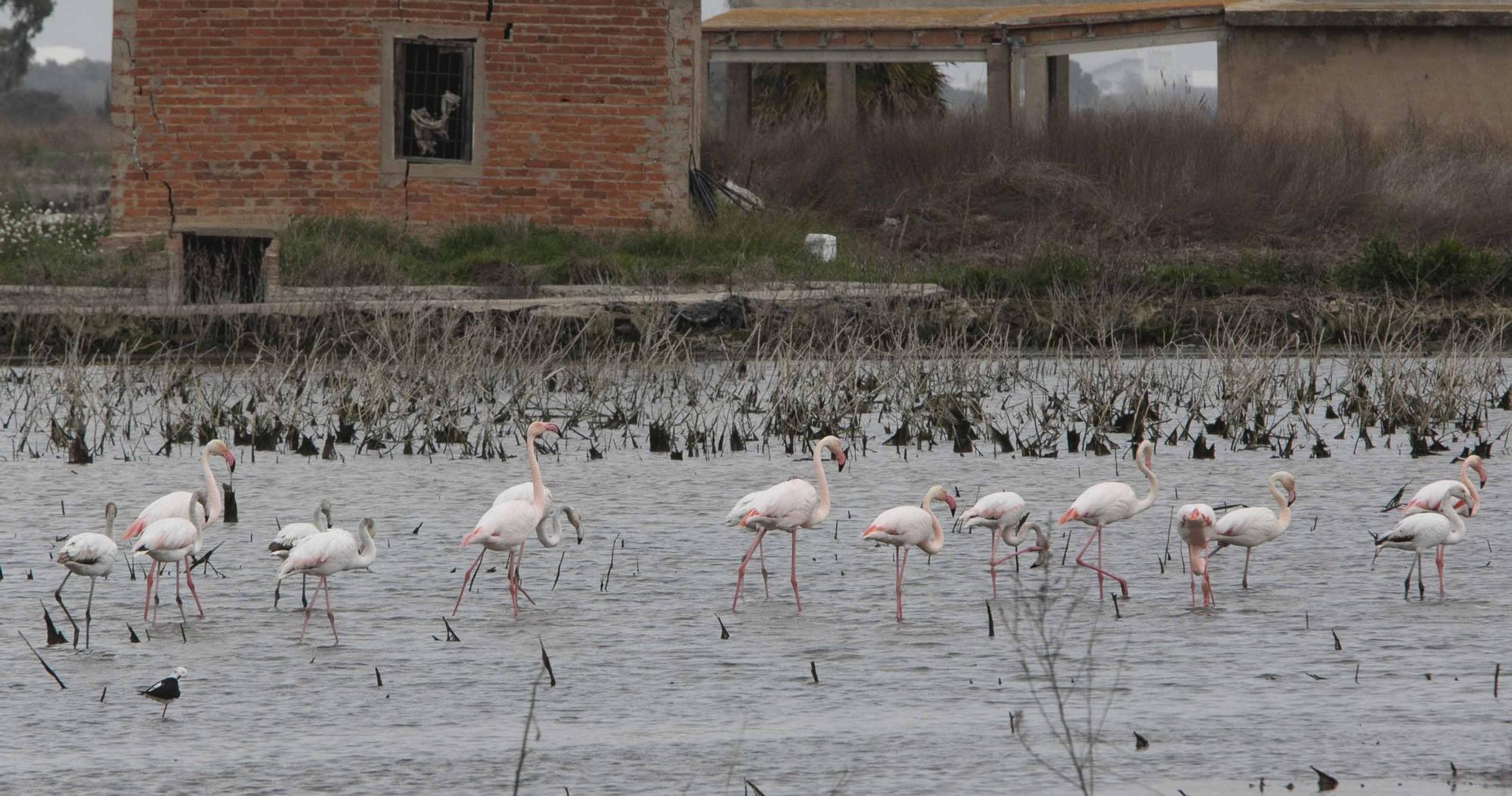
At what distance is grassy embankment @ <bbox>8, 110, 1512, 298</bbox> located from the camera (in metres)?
21.6

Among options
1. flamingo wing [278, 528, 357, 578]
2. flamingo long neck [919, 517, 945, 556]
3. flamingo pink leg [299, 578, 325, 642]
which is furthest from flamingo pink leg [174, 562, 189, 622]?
flamingo long neck [919, 517, 945, 556]

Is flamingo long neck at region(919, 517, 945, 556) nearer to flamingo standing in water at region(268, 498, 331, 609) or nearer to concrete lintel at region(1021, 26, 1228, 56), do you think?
flamingo standing in water at region(268, 498, 331, 609)

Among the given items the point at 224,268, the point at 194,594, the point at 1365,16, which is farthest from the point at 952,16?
the point at 194,594

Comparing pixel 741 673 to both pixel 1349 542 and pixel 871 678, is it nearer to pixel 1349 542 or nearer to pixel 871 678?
pixel 871 678

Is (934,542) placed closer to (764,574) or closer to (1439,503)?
(764,574)

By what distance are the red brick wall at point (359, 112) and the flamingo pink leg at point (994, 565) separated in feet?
42.5

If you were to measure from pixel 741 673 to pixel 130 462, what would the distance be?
271 inches

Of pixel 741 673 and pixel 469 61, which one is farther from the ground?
pixel 469 61

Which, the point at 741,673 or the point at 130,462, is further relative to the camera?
the point at 130,462

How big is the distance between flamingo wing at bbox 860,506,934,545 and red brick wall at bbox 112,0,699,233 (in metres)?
13.9

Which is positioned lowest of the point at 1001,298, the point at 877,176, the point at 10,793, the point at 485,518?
the point at 10,793

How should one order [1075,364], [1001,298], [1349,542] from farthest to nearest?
[1001,298]
[1075,364]
[1349,542]

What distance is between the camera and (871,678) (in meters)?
7.77

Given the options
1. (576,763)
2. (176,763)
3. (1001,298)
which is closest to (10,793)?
(176,763)
